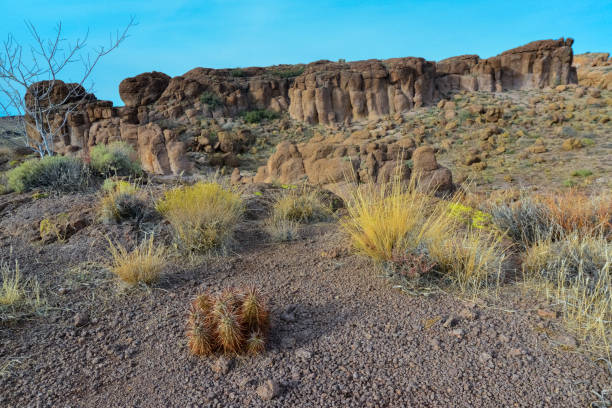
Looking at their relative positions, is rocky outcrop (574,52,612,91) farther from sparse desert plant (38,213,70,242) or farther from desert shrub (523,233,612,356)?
sparse desert plant (38,213,70,242)

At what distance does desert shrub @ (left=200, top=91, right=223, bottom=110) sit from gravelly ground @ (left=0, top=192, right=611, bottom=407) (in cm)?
2910

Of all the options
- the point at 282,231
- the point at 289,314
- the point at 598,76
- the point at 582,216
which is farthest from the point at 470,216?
the point at 598,76

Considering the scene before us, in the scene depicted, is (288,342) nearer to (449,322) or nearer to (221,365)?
Answer: (221,365)

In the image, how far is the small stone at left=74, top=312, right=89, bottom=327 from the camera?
9.96 ft

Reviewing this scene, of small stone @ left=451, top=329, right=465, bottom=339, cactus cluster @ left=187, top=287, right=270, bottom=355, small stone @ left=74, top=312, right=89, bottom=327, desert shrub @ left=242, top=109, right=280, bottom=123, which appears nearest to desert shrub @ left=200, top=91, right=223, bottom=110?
desert shrub @ left=242, top=109, right=280, bottom=123

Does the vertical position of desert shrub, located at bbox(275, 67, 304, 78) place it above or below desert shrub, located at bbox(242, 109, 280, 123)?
above

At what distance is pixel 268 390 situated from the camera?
7.18 ft

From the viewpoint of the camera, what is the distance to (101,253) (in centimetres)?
432

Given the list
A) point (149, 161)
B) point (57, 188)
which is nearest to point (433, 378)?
point (57, 188)

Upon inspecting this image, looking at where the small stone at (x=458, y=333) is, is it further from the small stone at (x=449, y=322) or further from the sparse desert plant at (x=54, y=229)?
the sparse desert plant at (x=54, y=229)

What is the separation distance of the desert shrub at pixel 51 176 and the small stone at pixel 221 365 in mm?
5990

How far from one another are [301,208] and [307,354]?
128 inches

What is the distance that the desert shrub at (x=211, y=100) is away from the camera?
30938 millimetres

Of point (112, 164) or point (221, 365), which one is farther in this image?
point (112, 164)
